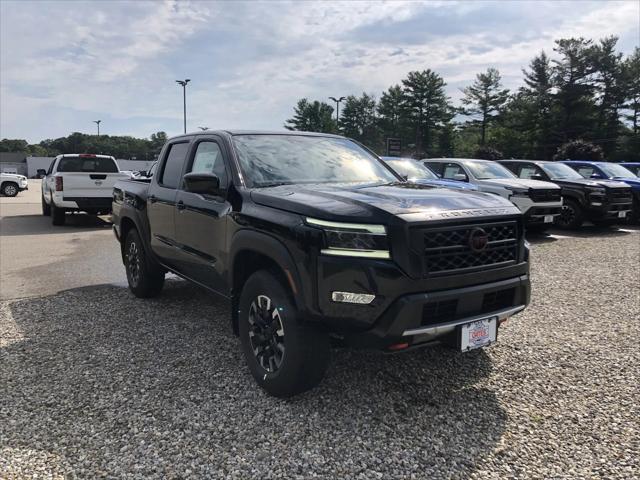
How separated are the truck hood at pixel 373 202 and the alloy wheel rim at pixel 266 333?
0.67 metres

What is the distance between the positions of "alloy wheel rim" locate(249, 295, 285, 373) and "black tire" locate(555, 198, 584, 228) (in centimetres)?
1045

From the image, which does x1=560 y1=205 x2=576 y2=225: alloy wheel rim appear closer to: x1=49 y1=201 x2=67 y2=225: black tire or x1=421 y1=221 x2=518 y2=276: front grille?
x1=421 y1=221 x2=518 y2=276: front grille

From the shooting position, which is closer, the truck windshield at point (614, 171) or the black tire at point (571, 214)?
the black tire at point (571, 214)

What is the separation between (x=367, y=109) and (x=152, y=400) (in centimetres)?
9587

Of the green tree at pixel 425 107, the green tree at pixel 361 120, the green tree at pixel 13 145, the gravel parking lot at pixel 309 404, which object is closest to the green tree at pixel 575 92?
the green tree at pixel 425 107

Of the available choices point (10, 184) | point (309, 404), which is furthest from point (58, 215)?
point (10, 184)

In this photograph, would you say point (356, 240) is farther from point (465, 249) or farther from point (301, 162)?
point (301, 162)

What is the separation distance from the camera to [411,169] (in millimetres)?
10984

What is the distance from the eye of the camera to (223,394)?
11.4 ft

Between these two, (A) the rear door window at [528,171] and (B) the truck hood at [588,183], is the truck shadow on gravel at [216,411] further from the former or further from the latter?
(A) the rear door window at [528,171]

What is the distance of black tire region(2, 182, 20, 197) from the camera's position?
2431cm

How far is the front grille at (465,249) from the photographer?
9.52 ft

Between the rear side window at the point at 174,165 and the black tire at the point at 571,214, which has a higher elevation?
the rear side window at the point at 174,165

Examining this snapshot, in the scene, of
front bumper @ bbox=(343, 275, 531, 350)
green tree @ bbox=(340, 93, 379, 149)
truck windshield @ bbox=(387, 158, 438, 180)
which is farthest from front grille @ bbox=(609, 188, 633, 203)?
green tree @ bbox=(340, 93, 379, 149)
